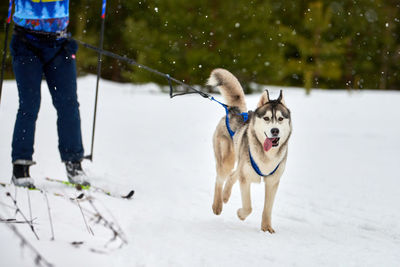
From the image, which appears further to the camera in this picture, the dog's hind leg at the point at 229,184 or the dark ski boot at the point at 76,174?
the dark ski boot at the point at 76,174

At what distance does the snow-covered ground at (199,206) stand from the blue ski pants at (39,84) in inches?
14.8

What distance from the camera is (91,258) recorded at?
2072 millimetres

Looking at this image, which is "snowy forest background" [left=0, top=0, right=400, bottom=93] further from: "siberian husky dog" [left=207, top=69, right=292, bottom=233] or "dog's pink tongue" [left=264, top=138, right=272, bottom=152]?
"dog's pink tongue" [left=264, top=138, right=272, bottom=152]

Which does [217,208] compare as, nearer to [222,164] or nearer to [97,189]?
[222,164]

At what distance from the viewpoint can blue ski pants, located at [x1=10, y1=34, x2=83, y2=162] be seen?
3523 mm

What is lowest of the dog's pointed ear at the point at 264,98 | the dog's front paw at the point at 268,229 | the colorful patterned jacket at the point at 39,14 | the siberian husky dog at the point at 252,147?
the dog's front paw at the point at 268,229

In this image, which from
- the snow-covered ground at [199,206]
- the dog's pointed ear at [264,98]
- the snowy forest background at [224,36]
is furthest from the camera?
the snowy forest background at [224,36]

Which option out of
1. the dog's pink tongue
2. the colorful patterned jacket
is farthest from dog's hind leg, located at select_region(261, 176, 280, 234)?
the colorful patterned jacket

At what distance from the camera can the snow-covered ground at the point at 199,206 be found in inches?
92.9

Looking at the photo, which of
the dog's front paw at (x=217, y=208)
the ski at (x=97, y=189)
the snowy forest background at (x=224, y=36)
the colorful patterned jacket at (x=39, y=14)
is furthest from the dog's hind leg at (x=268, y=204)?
the snowy forest background at (x=224, y=36)

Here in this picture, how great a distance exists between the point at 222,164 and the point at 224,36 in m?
14.2

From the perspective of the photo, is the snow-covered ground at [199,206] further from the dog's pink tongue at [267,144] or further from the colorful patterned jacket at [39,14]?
the colorful patterned jacket at [39,14]

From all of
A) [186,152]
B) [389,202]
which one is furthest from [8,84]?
[389,202]

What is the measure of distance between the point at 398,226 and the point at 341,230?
0.59 meters
